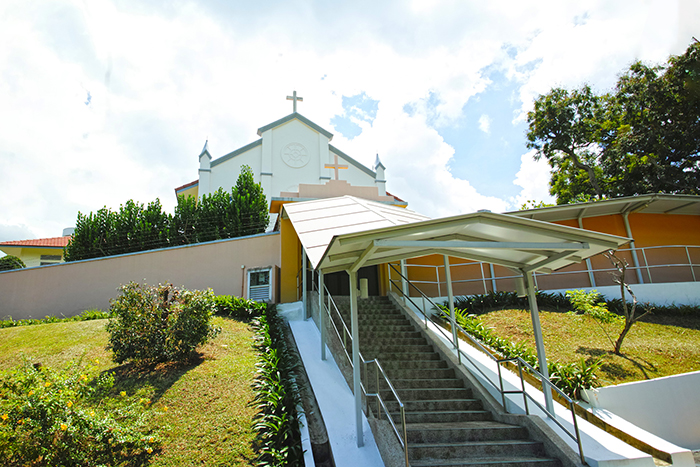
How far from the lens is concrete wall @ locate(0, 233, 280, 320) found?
43.6ft

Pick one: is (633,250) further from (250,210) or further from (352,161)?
(352,161)

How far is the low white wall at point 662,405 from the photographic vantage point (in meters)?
7.02

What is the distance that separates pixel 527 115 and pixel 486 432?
2409cm

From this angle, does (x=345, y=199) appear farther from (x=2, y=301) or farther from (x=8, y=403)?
(x=2, y=301)

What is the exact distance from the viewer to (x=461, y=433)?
5422mm

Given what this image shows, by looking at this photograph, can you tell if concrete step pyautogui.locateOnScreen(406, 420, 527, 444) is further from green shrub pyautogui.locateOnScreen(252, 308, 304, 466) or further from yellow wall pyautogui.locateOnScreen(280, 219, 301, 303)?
yellow wall pyautogui.locateOnScreen(280, 219, 301, 303)

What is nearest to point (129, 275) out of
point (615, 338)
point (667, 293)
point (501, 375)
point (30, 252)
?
point (501, 375)

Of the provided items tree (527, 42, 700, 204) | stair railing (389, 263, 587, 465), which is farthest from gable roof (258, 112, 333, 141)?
stair railing (389, 263, 587, 465)

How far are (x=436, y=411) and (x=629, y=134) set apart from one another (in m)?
21.1

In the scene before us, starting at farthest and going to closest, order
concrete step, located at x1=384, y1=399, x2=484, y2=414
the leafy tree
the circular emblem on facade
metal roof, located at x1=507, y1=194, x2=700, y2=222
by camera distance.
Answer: the circular emblem on facade < the leafy tree < metal roof, located at x1=507, y1=194, x2=700, y2=222 < concrete step, located at x1=384, y1=399, x2=484, y2=414

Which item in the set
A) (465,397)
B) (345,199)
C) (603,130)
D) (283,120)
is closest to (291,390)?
(465,397)

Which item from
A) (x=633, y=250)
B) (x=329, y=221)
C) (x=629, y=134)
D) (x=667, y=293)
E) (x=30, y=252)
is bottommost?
(x=667, y=293)

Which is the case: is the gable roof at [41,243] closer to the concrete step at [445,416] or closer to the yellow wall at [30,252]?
the yellow wall at [30,252]

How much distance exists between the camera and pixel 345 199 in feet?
35.2
